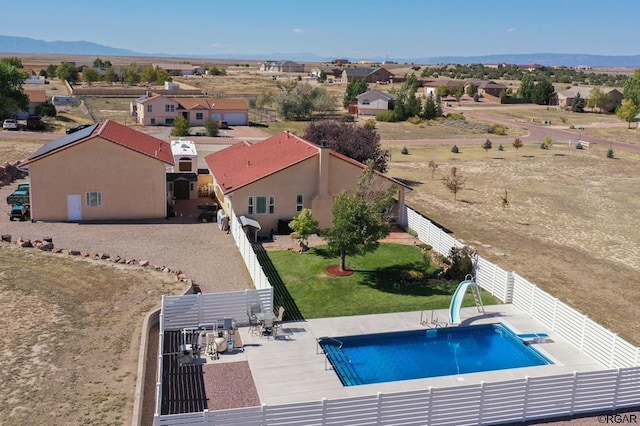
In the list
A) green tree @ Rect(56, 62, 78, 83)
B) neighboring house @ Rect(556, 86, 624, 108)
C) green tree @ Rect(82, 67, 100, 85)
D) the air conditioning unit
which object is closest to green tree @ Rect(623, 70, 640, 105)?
neighboring house @ Rect(556, 86, 624, 108)

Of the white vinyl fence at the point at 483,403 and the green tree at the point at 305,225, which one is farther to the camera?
the green tree at the point at 305,225

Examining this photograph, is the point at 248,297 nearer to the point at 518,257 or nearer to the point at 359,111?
the point at 518,257

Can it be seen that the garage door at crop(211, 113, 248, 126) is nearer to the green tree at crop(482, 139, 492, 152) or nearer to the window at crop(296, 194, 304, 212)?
the green tree at crop(482, 139, 492, 152)

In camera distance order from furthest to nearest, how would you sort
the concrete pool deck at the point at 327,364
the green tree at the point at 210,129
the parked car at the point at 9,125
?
the green tree at the point at 210,129, the parked car at the point at 9,125, the concrete pool deck at the point at 327,364

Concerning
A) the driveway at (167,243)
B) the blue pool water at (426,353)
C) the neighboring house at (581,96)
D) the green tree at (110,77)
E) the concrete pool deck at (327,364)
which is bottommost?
the blue pool water at (426,353)

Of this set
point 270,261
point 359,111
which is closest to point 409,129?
point 359,111

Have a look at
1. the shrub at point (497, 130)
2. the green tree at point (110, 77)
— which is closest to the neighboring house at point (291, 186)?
the shrub at point (497, 130)

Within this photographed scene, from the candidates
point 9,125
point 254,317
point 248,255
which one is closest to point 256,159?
point 248,255

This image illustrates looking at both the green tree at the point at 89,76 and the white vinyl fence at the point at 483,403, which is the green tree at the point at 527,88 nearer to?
the green tree at the point at 89,76
